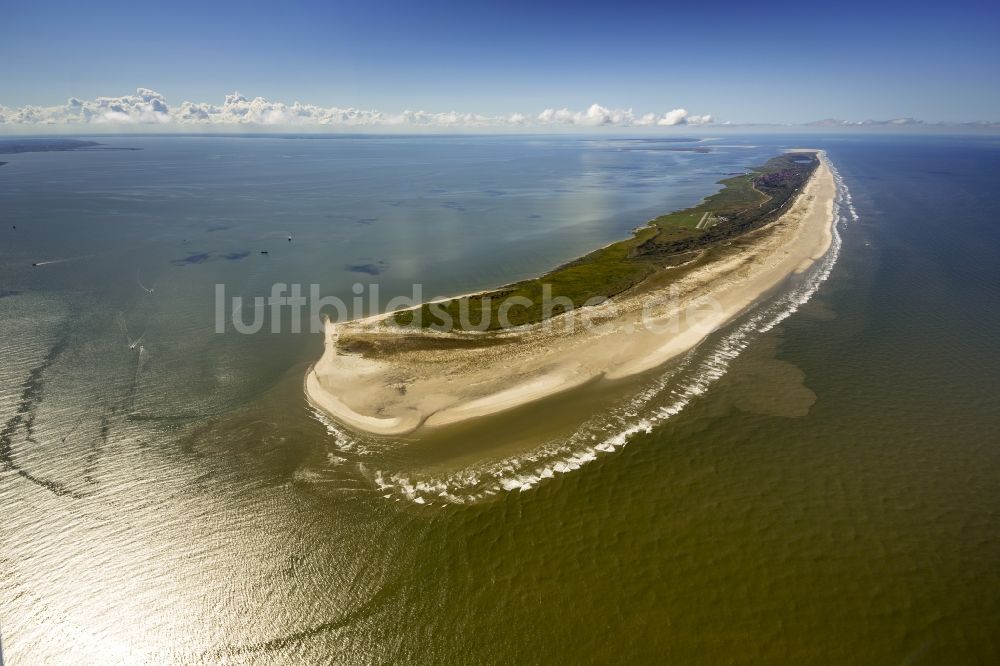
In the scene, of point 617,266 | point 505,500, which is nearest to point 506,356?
point 505,500

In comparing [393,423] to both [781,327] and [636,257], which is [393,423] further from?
[636,257]

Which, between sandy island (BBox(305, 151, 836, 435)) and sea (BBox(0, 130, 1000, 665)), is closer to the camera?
sea (BBox(0, 130, 1000, 665))

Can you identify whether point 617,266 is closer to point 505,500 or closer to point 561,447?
point 561,447

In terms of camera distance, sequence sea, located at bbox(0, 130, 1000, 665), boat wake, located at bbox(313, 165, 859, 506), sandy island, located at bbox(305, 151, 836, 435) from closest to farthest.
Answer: sea, located at bbox(0, 130, 1000, 665)
boat wake, located at bbox(313, 165, 859, 506)
sandy island, located at bbox(305, 151, 836, 435)

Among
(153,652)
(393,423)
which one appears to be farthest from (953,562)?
(153,652)

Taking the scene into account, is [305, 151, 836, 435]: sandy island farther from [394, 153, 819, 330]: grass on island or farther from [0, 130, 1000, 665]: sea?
[394, 153, 819, 330]: grass on island

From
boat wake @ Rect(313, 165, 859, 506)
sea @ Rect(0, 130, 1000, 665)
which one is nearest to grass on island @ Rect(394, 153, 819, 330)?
sea @ Rect(0, 130, 1000, 665)
